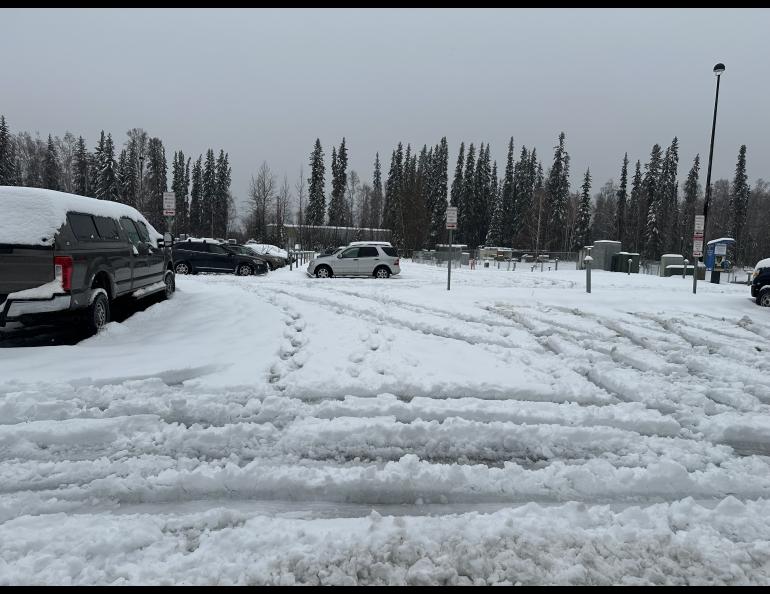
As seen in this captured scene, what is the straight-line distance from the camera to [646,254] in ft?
218

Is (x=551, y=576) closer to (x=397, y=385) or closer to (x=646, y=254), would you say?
(x=397, y=385)

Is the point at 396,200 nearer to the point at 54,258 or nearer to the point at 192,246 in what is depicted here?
the point at 192,246

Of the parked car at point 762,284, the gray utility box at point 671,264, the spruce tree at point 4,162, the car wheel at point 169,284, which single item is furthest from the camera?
the spruce tree at point 4,162

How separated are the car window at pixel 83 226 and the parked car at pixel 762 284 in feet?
51.3

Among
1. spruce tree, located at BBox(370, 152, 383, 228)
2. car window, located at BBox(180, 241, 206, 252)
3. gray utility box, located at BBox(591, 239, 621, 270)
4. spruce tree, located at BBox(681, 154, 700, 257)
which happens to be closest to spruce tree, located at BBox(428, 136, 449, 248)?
spruce tree, located at BBox(370, 152, 383, 228)

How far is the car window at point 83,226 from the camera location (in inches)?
265

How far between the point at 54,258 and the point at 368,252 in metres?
17.2

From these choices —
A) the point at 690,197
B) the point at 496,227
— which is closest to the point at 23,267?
the point at 496,227

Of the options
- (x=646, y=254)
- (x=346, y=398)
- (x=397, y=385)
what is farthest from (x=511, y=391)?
(x=646, y=254)

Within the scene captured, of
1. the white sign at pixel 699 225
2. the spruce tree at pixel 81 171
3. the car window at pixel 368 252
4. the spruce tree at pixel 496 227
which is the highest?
the spruce tree at pixel 81 171

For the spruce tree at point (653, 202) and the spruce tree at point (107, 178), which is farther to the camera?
the spruce tree at point (653, 202)

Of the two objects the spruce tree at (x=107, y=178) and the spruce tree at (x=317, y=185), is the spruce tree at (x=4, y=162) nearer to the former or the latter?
the spruce tree at (x=107, y=178)

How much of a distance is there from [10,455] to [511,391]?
455cm

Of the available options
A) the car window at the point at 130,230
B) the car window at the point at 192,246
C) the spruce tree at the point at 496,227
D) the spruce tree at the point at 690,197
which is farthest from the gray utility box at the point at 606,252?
the spruce tree at the point at 690,197
